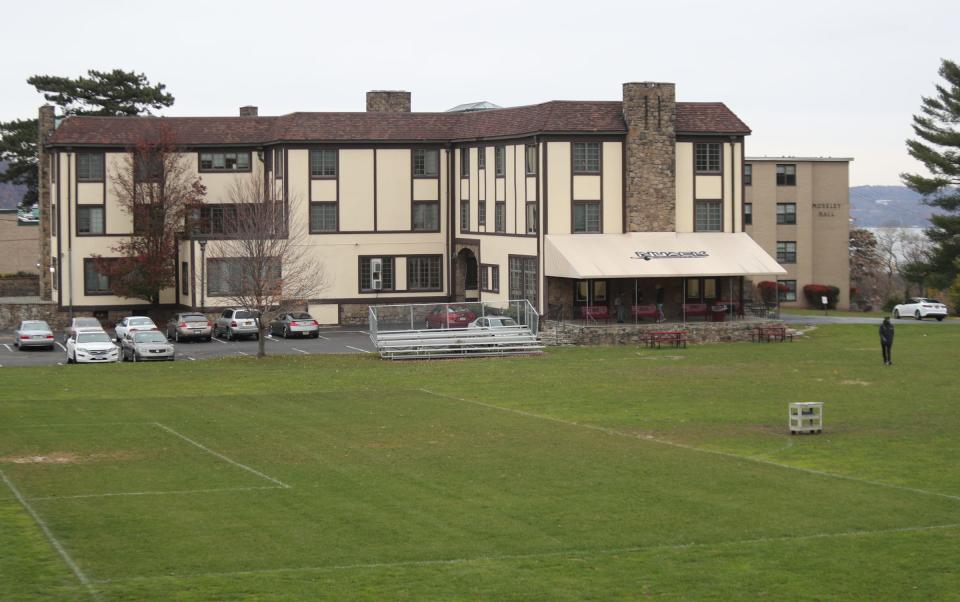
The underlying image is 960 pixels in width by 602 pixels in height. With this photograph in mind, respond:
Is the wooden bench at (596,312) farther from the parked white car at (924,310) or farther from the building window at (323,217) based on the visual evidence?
the parked white car at (924,310)

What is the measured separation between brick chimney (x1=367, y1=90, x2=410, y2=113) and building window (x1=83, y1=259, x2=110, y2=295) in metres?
17.0

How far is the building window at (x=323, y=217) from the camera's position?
69500mm

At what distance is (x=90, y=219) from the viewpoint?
235 feet

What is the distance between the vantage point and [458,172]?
70.8m

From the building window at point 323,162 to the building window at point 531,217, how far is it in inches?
475

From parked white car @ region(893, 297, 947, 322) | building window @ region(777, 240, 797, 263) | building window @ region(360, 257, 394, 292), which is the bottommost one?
parked white car @ region(893, 297, 947, 322)

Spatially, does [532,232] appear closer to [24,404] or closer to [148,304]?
[148,304]

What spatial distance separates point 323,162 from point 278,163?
2432 millimetres

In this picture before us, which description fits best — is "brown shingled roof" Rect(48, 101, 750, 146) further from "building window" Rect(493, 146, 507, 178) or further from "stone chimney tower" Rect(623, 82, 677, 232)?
"stone chimney tower" Rect(623, 82, 677, 232)

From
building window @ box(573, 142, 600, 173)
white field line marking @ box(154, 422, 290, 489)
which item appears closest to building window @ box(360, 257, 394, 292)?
building window @ box(573, 142, 600, 173)

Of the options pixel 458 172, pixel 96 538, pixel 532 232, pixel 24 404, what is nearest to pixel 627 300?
pixel 532 232

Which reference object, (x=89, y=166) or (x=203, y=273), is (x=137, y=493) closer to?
(x=203, y=273)

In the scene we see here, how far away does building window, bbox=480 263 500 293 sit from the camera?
66.6 meters

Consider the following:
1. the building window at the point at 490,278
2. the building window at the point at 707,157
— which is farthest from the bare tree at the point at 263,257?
the building window at the point at 707,157
